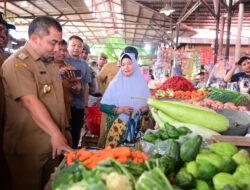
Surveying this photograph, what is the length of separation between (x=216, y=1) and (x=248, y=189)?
9.84 metres

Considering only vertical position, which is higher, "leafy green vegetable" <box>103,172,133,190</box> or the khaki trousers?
"leafy green vegetable" <box>103,172,133,190</box>

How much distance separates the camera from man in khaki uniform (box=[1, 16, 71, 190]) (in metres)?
2.74

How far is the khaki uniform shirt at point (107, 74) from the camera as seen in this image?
646 cm

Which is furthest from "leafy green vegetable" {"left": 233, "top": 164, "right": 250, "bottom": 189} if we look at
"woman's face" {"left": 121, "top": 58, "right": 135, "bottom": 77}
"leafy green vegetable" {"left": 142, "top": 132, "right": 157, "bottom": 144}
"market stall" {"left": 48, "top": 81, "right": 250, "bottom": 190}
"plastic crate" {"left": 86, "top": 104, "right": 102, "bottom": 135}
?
"plastic crate" {"left": 86, "top": 104, "right": 102, "bottom": 135}

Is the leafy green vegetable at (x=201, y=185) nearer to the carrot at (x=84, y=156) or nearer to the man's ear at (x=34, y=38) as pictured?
the carrot at (x=84, y=156)

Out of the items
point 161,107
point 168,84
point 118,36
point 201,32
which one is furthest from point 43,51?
point 118,36

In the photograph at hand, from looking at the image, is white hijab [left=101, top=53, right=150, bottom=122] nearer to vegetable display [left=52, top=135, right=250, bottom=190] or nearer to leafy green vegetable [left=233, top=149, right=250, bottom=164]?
vegetable display [left=52, top=135, right=250, bottom=190]

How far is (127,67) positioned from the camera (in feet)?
13.0

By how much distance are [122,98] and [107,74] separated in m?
2.61

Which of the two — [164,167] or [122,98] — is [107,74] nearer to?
[122,98]

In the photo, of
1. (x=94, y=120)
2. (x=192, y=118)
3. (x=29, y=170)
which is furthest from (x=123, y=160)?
(x=94, y=120)

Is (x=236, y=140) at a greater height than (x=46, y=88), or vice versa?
(x=46, y=88)

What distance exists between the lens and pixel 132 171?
1.51m

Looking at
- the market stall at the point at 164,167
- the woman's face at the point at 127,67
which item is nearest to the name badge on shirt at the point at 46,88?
the market stall at the point at 164,167
